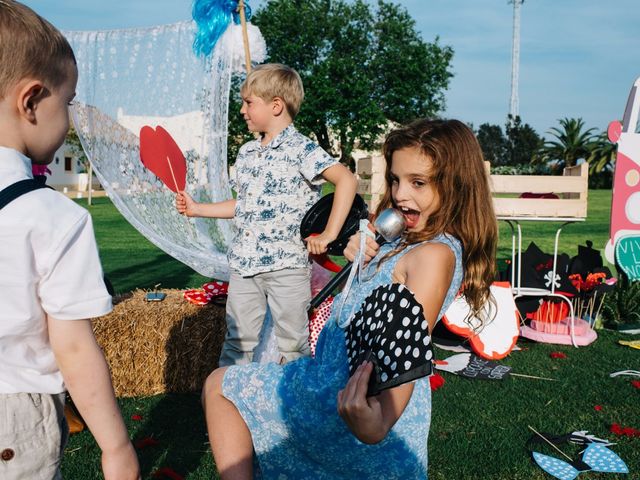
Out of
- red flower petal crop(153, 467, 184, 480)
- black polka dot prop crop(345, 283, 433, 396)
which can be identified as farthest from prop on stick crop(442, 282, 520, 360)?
black polka dot prop crop(345, 283, 433, 396)

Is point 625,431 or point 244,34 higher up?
point 244,34

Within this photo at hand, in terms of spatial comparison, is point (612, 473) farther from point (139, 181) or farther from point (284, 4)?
point (284, 4)

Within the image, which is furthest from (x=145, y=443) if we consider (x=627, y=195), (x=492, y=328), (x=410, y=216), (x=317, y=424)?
(x=627, y=195)

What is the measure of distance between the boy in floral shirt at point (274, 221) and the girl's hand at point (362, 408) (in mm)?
2173

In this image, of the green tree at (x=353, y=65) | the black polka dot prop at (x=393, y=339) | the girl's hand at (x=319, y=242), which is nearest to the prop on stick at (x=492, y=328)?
the girl's hand at (x=319, y=242)

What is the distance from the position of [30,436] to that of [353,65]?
41.2 meters

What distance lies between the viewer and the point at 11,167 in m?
1.22

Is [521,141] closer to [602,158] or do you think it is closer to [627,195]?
[602,158]

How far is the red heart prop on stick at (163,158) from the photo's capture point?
397cm

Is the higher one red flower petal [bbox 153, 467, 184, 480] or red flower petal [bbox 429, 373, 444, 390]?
red flower petal [bbox 153, 467, 184, 480]

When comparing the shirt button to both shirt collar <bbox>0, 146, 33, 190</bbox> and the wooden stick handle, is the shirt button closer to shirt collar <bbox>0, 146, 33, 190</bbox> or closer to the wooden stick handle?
shirt collar <bbox>0, 146, 33, 190</bbox>

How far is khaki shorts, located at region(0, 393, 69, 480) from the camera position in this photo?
4.04ft

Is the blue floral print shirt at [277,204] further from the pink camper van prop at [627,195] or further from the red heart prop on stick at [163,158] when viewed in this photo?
the pink camper van prop at [627,195]

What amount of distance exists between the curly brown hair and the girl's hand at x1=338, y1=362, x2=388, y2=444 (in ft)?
2.53
